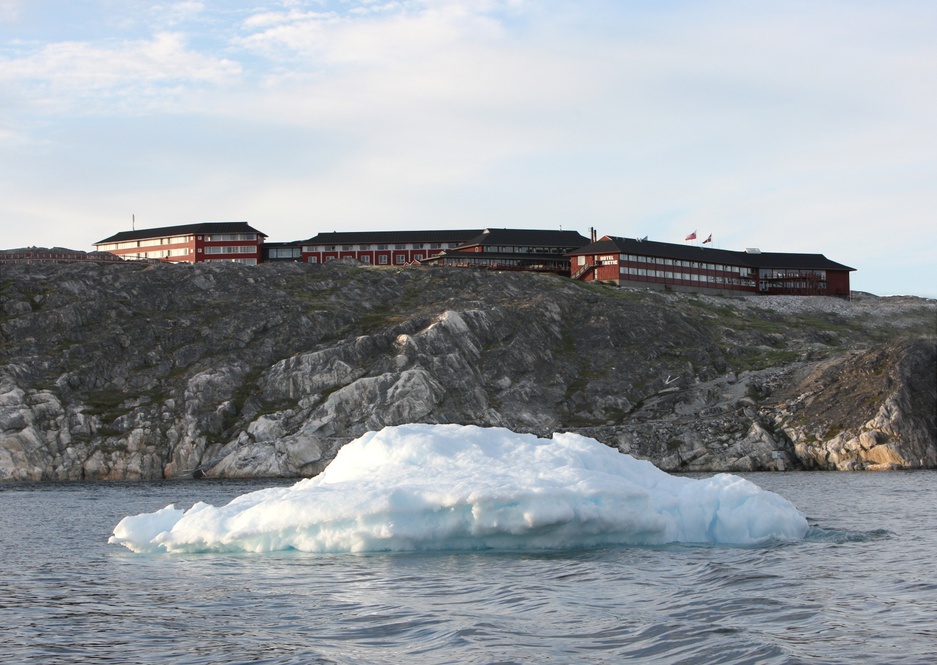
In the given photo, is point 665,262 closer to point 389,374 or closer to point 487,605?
point 389,374

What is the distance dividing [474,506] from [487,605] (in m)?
7.20

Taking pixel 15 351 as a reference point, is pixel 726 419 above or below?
below

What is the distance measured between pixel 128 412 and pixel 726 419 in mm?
72345

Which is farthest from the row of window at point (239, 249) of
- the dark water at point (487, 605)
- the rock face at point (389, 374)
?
the dark water at point (487, 605)

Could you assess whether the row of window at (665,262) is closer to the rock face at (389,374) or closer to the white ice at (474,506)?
the rock face at (389,374)

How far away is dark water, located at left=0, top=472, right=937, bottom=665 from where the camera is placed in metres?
24.3

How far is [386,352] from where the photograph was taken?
440 ft

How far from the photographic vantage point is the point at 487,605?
96.8ft

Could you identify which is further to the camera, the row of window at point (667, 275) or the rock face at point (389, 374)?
the row of window at point (667, 275)

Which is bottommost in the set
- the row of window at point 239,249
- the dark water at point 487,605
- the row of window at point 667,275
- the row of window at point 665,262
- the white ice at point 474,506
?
the dark water at point 487,605

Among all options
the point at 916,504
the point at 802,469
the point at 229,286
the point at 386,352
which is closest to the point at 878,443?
the point at 802,469

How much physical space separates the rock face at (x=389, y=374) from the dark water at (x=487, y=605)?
70.9 meters

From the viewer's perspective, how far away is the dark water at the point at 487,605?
2430 centimetres

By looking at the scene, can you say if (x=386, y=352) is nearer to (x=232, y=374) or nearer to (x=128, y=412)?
(x=232, y=374)
